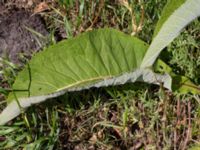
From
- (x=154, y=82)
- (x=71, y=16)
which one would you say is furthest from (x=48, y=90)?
(x=71, y=16)

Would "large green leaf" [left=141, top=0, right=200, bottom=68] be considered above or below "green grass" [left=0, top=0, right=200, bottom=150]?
above

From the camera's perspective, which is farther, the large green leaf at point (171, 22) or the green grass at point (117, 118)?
the green grass at point (117, 118)

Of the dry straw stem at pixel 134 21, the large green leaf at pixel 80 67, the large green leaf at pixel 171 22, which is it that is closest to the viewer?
the large green leaf at pixel 171 22

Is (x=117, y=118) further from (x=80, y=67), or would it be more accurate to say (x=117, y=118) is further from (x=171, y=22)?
(x=171, y=22)

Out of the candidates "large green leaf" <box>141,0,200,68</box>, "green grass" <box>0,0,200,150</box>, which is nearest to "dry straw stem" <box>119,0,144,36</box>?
"green grass" <box>0,0,200,150</box>

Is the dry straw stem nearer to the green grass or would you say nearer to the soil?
the green grass

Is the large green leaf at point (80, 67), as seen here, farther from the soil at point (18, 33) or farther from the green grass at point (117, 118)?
the soil at point (18, 33)

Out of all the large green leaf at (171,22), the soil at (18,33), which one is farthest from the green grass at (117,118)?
the large green leaf at (171,22)
